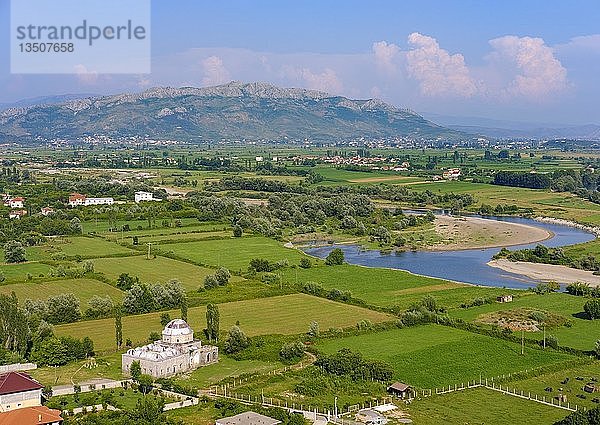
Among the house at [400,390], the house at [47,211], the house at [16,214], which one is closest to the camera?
the house at [400,390]

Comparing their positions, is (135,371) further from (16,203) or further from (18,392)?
(16,203)

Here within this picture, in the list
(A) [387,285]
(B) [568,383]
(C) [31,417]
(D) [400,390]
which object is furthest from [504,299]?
(C) [31,417]

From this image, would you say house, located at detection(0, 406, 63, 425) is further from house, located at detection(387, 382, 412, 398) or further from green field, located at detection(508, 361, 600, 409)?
green field, located at detection(508, 361, 600, 409)

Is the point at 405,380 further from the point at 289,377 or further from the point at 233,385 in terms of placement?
the point at 233,385

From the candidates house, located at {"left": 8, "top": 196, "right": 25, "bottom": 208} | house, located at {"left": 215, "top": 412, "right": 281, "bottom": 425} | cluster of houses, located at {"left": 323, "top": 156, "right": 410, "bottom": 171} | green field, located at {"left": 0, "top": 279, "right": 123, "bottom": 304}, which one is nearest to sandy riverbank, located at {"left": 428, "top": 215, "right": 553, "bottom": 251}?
green field, located at {"left": 0, "top": 279, "right": 123, "bottom": 304}

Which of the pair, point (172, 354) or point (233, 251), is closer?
point (172, 354)

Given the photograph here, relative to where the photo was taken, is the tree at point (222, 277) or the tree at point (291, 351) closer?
the tree at point (291, 351)

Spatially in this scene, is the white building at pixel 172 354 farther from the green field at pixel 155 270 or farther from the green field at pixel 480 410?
the green field at pixel 155 270

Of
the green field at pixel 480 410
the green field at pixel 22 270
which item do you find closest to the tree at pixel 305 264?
the green field at pixel 22 270
